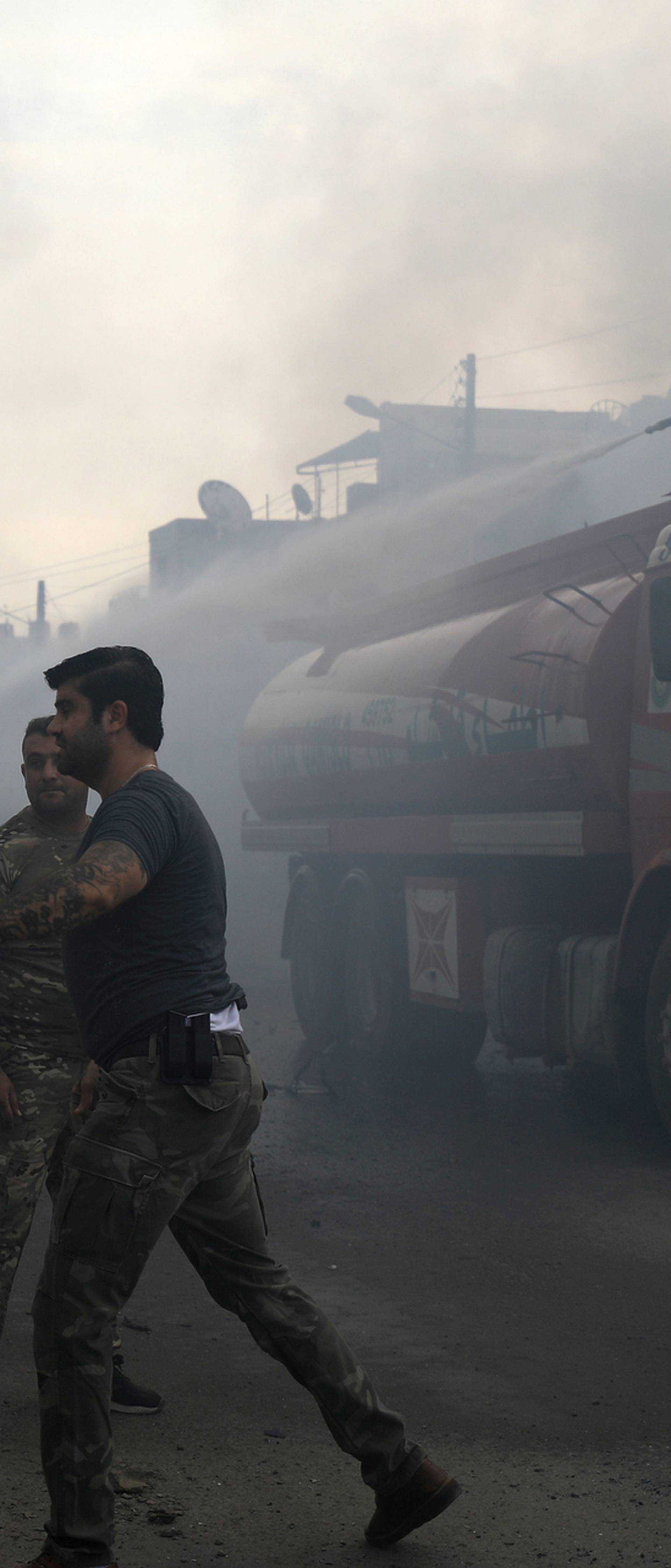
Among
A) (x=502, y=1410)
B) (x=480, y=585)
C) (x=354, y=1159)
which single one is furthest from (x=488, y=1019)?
(x=502, y=1410)

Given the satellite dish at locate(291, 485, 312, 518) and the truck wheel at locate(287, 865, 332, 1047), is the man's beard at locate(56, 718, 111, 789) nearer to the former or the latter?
the truck wheel at locate(287, 865, 332, 1047)

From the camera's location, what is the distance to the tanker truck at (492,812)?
26.1 ft

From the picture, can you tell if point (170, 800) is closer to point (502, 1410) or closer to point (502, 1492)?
point (502, 1492)

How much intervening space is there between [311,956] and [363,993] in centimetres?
92

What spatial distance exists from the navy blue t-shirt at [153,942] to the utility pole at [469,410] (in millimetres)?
34124

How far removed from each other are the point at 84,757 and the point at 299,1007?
966 cm

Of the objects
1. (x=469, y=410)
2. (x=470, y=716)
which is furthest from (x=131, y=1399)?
(x=469, y=410)

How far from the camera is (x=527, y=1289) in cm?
548

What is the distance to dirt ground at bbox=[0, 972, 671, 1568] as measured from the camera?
11.4 ft

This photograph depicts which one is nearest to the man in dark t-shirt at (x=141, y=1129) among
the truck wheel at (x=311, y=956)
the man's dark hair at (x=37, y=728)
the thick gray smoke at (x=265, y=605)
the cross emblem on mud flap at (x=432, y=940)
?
the man's dark hair at (x=37, y=728)

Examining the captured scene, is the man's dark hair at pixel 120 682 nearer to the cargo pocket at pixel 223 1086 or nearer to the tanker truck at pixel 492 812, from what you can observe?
the cargo pocket at pixel 223 1086

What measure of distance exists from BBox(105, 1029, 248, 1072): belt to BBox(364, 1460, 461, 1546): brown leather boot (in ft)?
3.07

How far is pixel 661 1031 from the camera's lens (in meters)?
7.66

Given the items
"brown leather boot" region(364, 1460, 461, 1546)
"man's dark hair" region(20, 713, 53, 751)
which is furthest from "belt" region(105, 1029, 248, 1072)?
"man's dark hair" region(20, 713, 53, 751)
